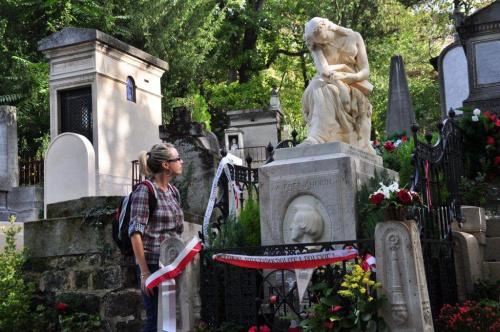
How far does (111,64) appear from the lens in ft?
50.4

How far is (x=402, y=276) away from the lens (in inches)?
201

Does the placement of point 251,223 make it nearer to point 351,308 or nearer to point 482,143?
point 351,308

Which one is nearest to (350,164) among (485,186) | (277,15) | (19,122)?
(485,186)

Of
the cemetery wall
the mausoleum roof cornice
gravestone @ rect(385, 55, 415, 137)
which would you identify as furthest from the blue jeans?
gravestone @ rect(385, 55, 415, 137)

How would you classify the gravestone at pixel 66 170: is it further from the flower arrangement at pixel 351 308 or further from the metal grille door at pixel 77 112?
the flower arrangement at pixel 351 308

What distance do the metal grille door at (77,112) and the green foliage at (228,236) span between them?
28.6 ft

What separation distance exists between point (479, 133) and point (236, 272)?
553cm

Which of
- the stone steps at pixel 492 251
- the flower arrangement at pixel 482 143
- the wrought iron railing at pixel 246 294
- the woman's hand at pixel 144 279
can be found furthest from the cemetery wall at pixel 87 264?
the flower arrangement at pixel 482 143

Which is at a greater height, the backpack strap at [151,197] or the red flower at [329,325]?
the backpack strap at [151,197]

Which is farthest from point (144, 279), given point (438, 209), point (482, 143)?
point (482, 143)

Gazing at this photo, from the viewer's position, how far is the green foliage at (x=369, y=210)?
21.0 feet

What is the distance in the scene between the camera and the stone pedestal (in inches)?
263

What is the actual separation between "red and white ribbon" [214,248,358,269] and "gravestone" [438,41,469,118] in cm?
1081

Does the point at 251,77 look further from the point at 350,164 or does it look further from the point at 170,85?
the point at 350,164
